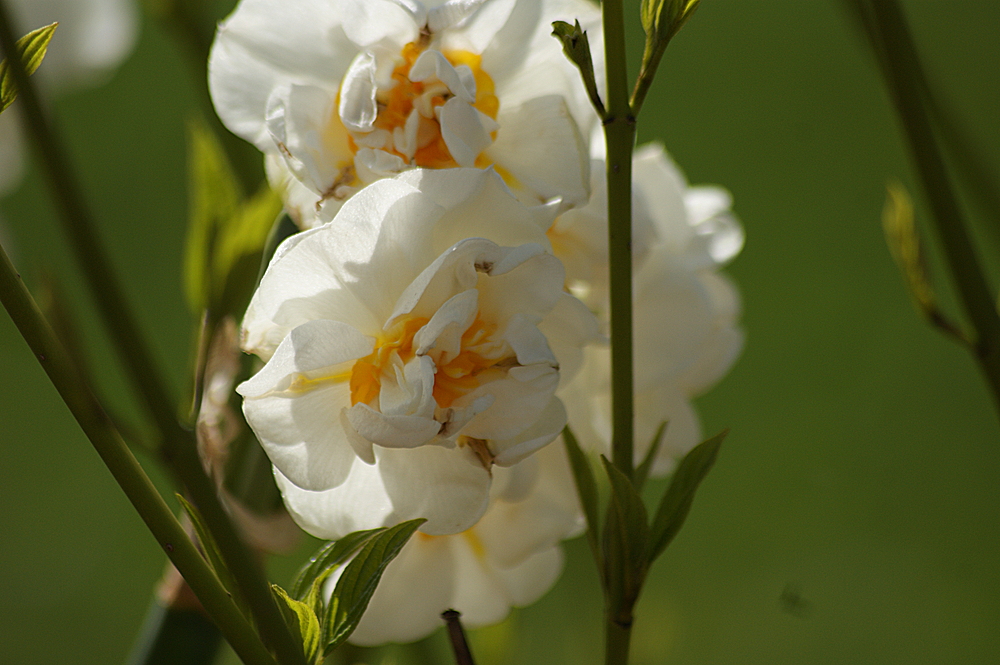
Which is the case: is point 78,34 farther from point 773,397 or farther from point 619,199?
point 773,397

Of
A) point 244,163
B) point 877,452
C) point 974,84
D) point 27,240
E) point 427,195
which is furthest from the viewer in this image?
point 27,240

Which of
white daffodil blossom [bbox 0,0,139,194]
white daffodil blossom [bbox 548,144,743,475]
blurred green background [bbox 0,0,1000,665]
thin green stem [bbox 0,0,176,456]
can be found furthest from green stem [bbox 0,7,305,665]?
blurred green background [bbox 0,0,1000,665]

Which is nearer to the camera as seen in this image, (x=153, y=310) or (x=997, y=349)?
(x=997, y=349)

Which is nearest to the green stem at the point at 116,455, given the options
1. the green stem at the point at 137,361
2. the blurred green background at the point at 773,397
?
the green stem at the point at 137,361

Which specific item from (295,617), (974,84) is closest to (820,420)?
(974,84)

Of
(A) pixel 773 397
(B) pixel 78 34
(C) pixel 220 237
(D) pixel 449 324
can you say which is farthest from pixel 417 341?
(A) pixel 773 397

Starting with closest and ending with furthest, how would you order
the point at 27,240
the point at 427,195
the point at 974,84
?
1. the point at 427,195
2. the point at 974,84
3. the point at 27,240

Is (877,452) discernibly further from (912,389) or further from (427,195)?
(427,195)
